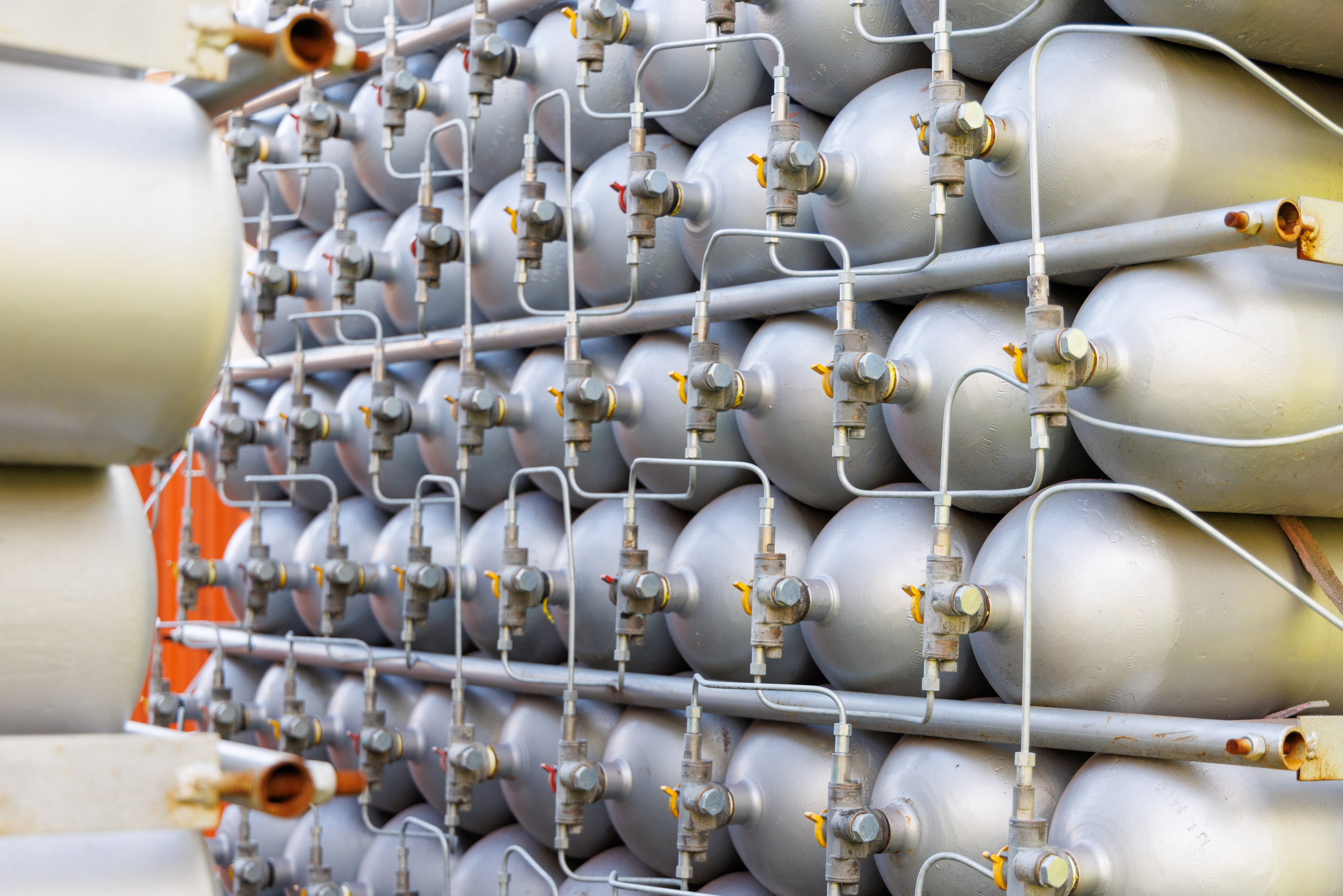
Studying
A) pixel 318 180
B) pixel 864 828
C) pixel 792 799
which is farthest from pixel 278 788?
pixel 318 180

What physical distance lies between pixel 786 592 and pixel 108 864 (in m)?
1.20

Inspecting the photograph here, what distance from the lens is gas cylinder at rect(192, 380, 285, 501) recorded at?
360 cm

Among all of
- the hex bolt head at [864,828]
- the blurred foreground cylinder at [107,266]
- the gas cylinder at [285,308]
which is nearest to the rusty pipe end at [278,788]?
the blurred foreground cylinder at [107,266]

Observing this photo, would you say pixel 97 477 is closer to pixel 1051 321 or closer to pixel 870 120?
pixel 1051 321

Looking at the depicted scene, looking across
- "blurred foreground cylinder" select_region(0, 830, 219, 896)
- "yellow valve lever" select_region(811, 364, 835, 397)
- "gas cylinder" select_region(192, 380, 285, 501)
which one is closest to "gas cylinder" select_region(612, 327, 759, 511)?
"yellow valve lever" select_region(811, 364, 835, 397)

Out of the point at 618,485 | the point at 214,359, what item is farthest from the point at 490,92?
the point at 214,359

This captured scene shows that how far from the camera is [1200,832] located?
175 centimetres

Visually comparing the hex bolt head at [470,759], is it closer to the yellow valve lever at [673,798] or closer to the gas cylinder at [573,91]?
the yellow valve lever at [673,798]

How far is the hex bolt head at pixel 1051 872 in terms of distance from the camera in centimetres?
171

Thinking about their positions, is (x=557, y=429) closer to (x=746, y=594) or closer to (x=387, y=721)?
(x=746, y=594)

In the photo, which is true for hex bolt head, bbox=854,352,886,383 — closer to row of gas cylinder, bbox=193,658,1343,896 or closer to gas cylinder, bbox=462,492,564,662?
row of gas cylinder, bbox=193,658,1343,896

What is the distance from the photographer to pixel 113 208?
3.23 feet

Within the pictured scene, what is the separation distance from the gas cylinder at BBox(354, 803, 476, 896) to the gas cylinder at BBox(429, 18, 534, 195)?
1.32 m

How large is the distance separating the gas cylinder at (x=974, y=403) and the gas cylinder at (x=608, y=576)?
0.61 meters
